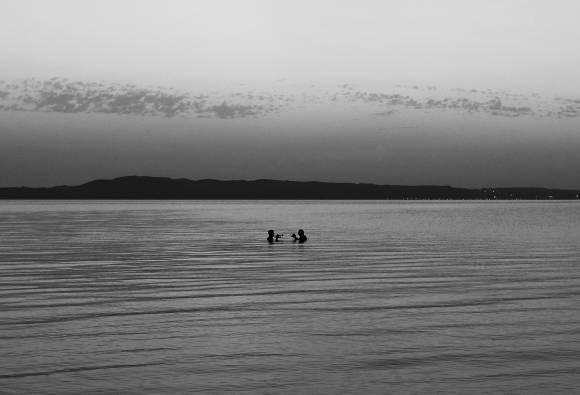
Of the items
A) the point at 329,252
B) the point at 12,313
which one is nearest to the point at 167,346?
the point at 12,313

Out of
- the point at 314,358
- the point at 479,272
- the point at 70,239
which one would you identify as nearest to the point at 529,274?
the point at 479,272

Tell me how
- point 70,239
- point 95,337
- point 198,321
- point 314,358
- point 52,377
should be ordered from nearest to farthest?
point 52,377
point 314,358
point 95,337
point 198,321
point 70,239

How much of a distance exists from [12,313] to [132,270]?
15.9 m

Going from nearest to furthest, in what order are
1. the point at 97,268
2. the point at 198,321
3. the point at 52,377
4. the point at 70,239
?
1. the point at 52,377
2. the point at 198,321
3. the point at 97,268
4. the point at 70,239

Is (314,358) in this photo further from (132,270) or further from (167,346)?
(132,270)

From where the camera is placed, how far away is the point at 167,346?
20.3 meters

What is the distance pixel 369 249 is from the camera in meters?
57.4

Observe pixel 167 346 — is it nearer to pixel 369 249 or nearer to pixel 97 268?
pixel 97 268

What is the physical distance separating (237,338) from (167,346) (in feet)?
7.03

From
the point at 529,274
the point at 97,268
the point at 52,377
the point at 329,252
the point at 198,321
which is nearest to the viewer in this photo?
the point at 52,377

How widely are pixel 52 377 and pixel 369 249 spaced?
1645 inches

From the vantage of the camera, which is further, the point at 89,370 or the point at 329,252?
the point at 329,252

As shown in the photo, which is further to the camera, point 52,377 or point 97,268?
point 97,268

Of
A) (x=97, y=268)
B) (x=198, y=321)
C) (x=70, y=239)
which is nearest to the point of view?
(x=198, y=321)
